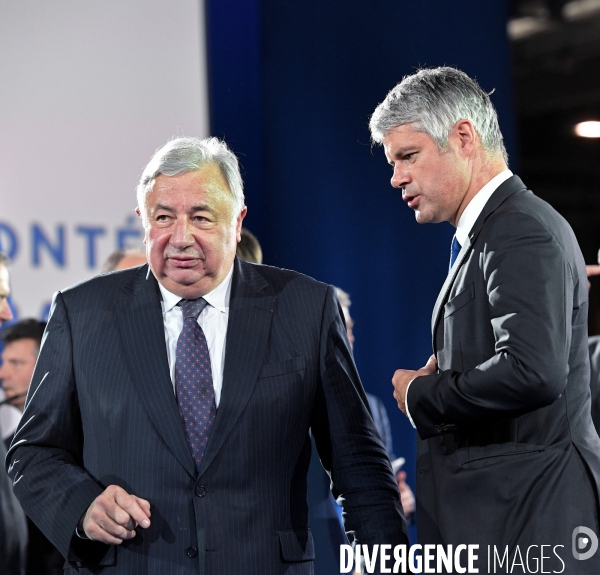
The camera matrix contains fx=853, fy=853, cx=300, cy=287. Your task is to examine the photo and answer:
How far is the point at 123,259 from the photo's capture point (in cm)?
368

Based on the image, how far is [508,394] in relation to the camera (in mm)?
1563

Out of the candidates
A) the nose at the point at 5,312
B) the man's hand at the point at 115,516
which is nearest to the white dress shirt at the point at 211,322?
the man's hand at the point at 115,516

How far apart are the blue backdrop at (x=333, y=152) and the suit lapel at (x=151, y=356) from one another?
240 cm

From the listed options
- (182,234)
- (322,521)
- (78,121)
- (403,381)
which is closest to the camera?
(403,381)

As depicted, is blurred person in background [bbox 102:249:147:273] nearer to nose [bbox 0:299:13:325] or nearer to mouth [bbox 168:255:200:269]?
nose [bbox 0:299:13:325]

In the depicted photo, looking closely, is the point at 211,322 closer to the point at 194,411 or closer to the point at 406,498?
the point at 194,411

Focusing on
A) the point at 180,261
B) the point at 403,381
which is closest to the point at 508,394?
the point at 403,381

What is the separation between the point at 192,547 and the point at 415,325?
9.15 feet

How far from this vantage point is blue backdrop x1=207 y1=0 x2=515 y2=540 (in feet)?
14.2

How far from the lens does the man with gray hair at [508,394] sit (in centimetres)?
158

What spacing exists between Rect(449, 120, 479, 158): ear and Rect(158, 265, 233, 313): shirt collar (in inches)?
23.8

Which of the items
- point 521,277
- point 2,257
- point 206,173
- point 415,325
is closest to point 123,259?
point 2,257

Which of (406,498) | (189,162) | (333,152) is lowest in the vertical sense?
(406,498)

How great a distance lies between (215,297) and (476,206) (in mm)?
620
